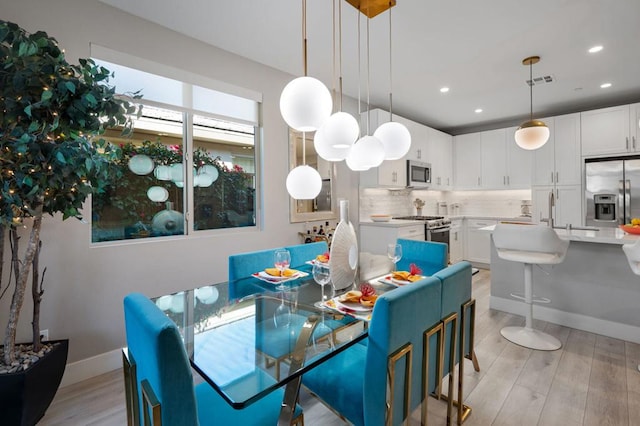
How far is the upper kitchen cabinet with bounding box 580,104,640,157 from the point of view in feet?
13.4

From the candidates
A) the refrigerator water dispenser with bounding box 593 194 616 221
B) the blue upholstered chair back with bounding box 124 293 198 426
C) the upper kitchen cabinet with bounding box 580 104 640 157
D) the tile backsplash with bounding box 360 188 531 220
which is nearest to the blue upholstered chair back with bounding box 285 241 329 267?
the blue upholstered chair back with bounding box 124 293 198 426

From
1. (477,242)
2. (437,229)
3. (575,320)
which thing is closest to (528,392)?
(575,320)

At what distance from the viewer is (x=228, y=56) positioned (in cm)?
293

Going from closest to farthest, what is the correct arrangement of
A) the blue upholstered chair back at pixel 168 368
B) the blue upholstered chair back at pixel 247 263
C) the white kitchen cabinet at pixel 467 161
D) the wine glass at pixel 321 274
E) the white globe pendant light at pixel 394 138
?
the blue upholstered chair back at pixel 168 368, the wine glass at pixel 321 274, the white globe pendant light at pixel 394 138, the blue upholstered chair back at pixel 247 263, the white kitchen cabinet at pixel 467 161

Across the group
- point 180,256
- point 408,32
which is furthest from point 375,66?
point 180,256

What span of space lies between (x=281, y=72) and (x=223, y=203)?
1.59 metres

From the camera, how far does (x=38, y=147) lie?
149 centimetres

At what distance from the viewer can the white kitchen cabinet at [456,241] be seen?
16.9ft

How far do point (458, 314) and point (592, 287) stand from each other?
2.15 meters

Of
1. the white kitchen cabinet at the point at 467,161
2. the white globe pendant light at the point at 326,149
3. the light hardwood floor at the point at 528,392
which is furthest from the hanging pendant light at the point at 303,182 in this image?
the white kitchen cabinet at the point at 467,161

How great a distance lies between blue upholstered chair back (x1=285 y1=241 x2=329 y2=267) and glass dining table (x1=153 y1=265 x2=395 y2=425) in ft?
1.68

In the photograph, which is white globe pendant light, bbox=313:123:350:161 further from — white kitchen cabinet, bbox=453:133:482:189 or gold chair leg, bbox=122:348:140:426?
white kitchen cabinet, bbox=453:133:482:189

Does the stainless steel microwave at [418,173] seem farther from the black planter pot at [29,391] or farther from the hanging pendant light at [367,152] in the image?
the black planter pot at [29,391]

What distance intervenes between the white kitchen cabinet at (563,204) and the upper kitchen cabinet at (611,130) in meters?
0.56
